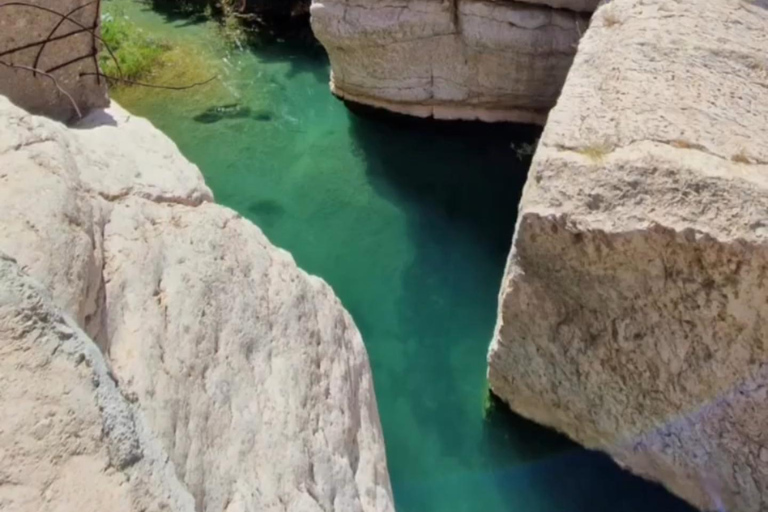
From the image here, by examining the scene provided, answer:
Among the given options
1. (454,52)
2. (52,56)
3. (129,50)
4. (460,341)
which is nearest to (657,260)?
(460,341)

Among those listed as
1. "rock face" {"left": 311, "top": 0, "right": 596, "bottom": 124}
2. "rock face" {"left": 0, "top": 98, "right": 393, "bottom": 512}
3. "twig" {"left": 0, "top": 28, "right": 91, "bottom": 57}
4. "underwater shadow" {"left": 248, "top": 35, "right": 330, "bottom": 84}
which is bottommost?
"underwater shadow" {"left": 248, "top": 35, "right": 330, "bottom": 84}

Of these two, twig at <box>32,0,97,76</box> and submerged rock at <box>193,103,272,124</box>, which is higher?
twig at <box>32,0,97,76</box>

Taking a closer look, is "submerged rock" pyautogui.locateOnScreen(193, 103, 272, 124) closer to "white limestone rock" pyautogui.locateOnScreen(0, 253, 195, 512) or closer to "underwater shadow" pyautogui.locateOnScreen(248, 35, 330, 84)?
"underwater shadow" pyautogui.locateOnScreen(248, 35, 330, 84)

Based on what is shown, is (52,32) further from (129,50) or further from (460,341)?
(129,50)

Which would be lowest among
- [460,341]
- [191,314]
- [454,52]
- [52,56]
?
[460,341]

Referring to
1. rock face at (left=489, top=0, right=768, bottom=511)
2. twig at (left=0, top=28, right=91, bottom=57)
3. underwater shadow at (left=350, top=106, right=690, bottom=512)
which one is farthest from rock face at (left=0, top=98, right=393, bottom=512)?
underwater shadow at (left=350, top=106, right=690, bottom=512)

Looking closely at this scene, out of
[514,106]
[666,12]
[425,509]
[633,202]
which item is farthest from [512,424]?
[514,106]

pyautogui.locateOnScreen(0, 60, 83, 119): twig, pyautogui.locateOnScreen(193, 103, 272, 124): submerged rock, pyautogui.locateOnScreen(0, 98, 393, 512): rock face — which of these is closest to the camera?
pyautogui.locateOnScreen(0, 98, 393, 512): rock face
